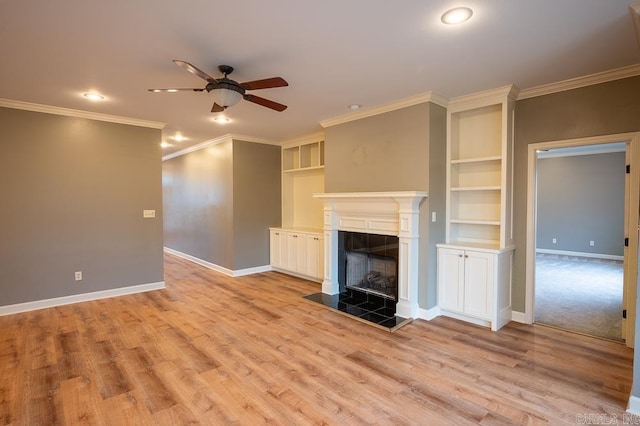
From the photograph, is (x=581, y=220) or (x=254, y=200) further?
(x=581, y=220)

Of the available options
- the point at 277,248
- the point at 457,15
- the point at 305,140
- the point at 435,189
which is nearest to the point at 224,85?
the point at 457,15

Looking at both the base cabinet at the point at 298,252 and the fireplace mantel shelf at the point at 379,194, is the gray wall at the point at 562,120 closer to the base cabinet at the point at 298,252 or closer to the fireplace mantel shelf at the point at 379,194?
A: the fireplace mantel shelf at the point at 379,194

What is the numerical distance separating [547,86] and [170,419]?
4.53 meters

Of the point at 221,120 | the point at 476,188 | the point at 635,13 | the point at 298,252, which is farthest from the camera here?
the point at 298,252

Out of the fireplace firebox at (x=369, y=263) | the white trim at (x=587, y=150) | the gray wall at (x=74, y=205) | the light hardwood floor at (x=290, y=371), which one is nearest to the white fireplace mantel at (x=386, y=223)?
the fireplace firebox at (x=369, y=263)

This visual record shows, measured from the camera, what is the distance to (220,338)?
328cm

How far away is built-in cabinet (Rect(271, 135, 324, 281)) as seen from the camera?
218 inches

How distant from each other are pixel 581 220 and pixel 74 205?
1050 cm

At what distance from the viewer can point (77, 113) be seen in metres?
4.36

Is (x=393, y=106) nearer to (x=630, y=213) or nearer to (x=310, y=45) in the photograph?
(x=310, y=45)

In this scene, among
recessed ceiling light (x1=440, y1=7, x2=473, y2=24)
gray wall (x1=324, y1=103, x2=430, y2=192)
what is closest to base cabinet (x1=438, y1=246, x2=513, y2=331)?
gray wall (x1=324, y1=103, x2=430, y2=192)

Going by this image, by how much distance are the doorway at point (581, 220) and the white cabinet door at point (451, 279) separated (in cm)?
209

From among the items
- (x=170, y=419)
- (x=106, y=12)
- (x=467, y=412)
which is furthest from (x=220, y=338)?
(x=106, y=12)

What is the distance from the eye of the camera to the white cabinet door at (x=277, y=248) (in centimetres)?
607
